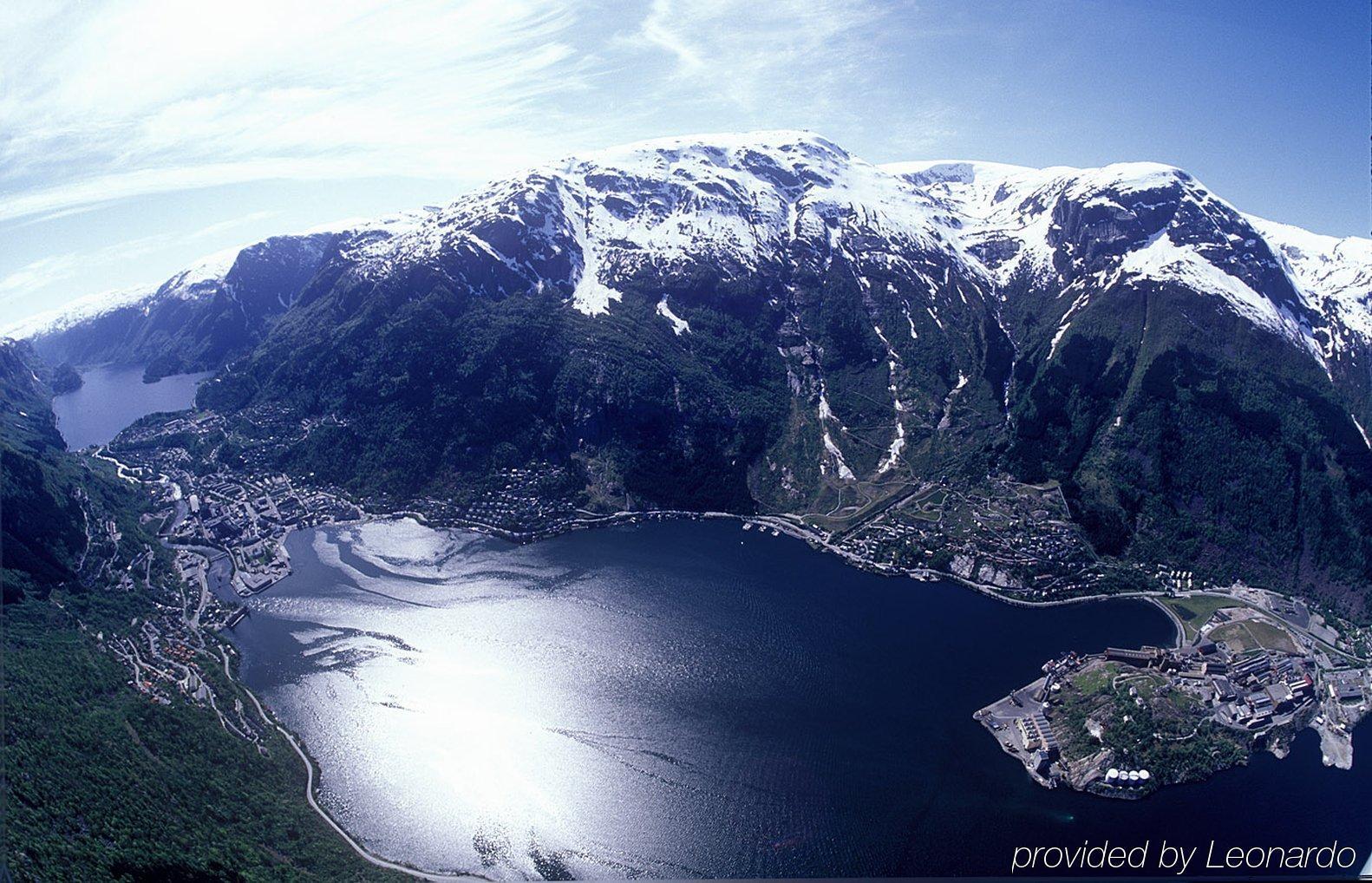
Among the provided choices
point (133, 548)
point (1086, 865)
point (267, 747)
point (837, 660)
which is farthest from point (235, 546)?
point (1086, 865)

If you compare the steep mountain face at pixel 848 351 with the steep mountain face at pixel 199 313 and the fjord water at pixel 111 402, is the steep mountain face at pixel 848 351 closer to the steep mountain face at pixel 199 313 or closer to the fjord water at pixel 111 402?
the fjord water at pixel 111 402

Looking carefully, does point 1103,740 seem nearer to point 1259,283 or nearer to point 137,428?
point 1259,283

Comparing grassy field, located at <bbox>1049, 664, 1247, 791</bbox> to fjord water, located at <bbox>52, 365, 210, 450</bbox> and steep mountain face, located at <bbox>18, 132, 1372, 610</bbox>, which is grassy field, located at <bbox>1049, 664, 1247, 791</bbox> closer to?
steep mountain face, located at <bbox>18, 132, 1372, 610</bbox>

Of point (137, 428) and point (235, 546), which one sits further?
point (137, 428)

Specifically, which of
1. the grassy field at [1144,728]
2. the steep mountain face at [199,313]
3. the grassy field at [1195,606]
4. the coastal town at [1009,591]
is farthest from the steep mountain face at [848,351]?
the steep mountain face at [199,313]

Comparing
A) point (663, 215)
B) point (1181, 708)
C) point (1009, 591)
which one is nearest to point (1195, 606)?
point (1009, 591)

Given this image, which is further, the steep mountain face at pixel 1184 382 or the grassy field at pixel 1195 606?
the steep mountain face at pixel 1184 382

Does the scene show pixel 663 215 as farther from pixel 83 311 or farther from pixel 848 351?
pixel 83 311
